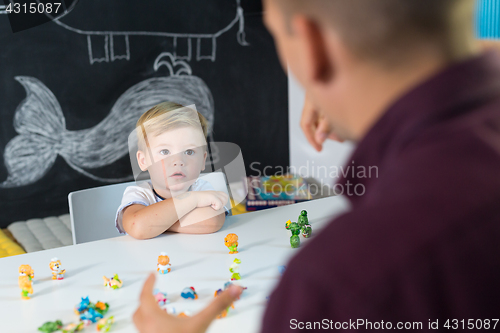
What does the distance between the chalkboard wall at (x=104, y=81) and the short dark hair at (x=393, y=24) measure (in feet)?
7.87

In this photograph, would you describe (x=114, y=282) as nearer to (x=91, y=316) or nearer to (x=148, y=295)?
(x=91, y=316)

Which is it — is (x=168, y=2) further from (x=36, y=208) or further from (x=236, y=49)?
(x=36, y=208)

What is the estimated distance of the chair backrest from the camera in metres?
1.33

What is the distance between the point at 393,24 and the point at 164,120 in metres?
0.99

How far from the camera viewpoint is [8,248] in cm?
205

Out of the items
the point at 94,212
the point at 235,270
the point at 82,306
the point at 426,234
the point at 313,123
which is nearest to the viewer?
the point at 426,234

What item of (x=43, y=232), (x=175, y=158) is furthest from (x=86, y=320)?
(x=43, y=232)

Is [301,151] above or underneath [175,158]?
underneath

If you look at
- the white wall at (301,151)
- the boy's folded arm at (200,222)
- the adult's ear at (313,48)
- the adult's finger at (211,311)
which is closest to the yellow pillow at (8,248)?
the boy's folded arm at (200,222)

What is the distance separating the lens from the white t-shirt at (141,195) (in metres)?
1.23

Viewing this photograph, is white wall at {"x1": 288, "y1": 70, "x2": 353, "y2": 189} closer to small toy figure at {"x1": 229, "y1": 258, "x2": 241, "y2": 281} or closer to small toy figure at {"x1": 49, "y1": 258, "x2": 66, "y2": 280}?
small toy figure at {"x1": 229, "y1": 258, "x2": 241, "y2": 281}

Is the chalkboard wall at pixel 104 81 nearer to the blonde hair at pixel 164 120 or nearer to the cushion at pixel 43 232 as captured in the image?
the cushion at pixel 43 232

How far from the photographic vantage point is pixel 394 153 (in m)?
0.29

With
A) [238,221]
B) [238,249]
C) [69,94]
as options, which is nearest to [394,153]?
[238,249]
